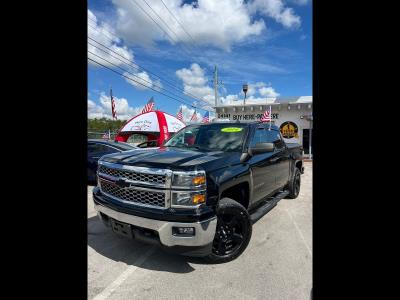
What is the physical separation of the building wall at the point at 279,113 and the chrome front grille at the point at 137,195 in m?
15.9

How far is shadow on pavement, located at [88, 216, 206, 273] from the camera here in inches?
129

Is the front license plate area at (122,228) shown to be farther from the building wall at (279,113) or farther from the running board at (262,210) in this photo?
the building wall at (279,113)

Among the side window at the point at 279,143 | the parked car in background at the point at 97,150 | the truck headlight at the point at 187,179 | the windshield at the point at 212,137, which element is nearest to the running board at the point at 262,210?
the windshield at the point at 212,137

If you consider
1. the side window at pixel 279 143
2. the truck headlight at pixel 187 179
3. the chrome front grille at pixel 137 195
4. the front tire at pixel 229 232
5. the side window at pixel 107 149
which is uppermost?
the side window at pixel 279 143

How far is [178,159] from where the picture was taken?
3.24m

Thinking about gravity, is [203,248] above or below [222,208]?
below

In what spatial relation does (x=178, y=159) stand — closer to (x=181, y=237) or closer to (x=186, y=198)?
(x=186, y=198)

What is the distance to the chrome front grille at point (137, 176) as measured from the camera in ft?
9.81

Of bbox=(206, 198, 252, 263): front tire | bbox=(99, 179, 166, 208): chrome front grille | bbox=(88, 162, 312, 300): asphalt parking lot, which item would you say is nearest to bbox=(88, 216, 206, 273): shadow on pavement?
bbox=(88, 162, 312, 300): asphalt parking lot
